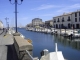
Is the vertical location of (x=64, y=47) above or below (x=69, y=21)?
below

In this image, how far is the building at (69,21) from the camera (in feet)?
272

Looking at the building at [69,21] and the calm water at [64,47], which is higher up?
the building at [69,21]

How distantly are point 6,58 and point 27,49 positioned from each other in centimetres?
213

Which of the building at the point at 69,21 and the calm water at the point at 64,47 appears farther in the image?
the building at the point at 69,21

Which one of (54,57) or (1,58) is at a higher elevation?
(54,57)

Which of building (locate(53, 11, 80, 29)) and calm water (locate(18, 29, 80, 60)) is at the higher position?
building (locate(53, 11, 80, 29))

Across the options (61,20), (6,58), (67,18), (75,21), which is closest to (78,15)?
(75,21)

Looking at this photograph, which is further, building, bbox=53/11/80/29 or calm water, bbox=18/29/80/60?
building, bbox=53/11/80/29

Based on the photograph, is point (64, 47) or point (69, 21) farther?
point (69, 21)

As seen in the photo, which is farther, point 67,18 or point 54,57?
point 67,18

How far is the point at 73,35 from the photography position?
52.2 m

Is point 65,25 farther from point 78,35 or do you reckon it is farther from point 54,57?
point 54,57

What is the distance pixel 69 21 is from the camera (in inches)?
3511

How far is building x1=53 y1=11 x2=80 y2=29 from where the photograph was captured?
272ft
